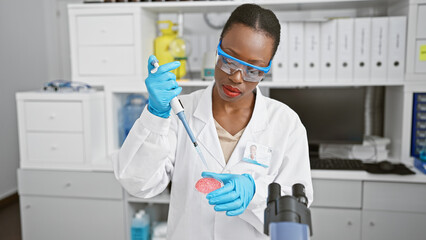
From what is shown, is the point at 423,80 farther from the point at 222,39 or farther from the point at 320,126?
the point at 222,39

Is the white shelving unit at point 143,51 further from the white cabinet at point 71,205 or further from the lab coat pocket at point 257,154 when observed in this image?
the lab coat pocket at point 257,154

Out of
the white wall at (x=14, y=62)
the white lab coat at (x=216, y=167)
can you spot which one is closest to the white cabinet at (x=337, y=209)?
the white lab coat at (x=216, y=167)

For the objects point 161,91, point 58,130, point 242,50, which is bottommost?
point 58,130

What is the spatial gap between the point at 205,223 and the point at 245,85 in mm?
449

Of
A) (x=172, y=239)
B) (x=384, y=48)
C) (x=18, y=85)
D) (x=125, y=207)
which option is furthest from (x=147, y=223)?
(x=18, y=85)

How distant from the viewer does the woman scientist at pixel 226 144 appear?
1.01 meters

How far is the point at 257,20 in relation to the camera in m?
1.07

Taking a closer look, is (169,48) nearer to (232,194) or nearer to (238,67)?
(238,67)

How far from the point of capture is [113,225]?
2.31m

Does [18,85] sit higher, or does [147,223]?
[18,85]

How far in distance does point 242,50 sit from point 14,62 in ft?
10.0

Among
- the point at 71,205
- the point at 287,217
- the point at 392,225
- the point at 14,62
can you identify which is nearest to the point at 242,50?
the point at 287,217

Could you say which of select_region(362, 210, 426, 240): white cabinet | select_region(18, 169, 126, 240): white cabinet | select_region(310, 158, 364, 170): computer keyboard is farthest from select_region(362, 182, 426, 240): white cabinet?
select_region(18, 169, 126, 240): white cabinet

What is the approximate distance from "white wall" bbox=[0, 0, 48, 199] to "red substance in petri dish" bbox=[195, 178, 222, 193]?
2.93 m
